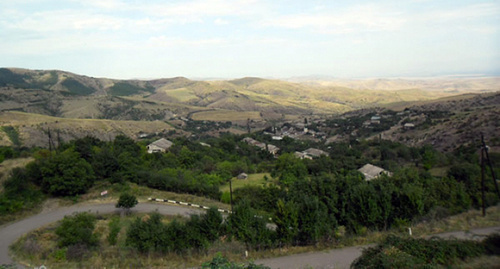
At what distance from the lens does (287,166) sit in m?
38.0

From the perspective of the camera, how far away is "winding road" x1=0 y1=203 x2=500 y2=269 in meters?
13.9

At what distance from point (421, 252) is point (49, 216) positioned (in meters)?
23.1

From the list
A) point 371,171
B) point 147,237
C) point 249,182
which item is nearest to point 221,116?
point 249,182

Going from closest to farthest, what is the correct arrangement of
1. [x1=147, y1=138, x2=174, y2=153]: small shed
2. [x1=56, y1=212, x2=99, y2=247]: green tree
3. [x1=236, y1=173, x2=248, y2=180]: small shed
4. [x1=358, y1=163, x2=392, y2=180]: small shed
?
[x1=56, y1=212, x2=99, y2=247]: green tree
[x1=358, y1=163, x2=392, y2=180]: small shed
[x1=236, y1=173, x2=248, y2=180]: small shed
[x1=147, y1=138, x2=174, y2=153]: small shed

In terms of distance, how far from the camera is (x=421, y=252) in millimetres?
12289

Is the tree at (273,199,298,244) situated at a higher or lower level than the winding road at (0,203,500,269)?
higher

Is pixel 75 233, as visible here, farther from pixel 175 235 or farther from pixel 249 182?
pixel 249 182

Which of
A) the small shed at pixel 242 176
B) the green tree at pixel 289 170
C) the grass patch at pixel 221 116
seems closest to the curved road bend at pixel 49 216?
the green tree at pixel 289 170

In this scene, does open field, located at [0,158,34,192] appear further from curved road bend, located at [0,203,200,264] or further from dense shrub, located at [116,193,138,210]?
dense shrub, located at [116,193,138,210]

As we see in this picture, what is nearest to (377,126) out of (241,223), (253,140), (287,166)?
(253,140)

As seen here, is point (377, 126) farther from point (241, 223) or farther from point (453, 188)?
point (241, 223)

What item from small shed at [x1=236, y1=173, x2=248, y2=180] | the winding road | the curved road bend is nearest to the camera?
the winding road

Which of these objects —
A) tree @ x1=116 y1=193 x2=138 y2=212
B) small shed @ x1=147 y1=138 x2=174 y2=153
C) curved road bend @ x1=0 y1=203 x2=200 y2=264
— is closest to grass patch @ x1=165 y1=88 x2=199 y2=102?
small shed @ x1=147 y1=138 x2=174 y2=153

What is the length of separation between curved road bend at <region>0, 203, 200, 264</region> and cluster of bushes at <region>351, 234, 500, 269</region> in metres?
12.8
